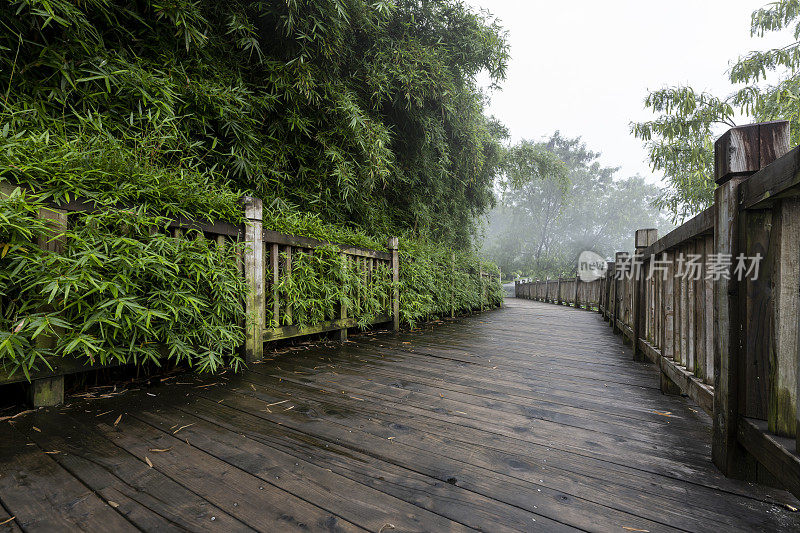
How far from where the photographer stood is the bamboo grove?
1.39m

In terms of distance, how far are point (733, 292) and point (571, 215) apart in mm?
30714

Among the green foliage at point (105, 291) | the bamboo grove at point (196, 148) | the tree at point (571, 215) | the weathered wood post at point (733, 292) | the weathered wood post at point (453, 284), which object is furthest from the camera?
the tree at point (571, 215)

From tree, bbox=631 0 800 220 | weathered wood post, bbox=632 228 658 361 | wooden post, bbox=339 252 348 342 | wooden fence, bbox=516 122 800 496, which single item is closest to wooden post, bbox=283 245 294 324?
wooden post, bbox=339 252 348 342

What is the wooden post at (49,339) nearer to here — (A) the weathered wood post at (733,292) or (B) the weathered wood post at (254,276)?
(B) the weathered wood post at (254,276)

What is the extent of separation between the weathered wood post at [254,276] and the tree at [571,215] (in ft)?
67.5

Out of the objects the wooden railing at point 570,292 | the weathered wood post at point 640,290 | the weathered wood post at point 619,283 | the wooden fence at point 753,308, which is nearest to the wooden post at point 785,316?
the wooden fence at point 753,308

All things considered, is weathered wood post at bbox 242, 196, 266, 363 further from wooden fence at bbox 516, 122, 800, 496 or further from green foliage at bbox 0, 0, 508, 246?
wooden fence at bbox 516, 122, 800, 496

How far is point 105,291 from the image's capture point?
1.46 metres

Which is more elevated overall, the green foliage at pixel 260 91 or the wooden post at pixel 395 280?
the green foliage at pixel 260 91

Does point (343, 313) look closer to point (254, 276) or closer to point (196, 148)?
point (254, 276)

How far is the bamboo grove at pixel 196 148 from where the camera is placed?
1386 millimetres

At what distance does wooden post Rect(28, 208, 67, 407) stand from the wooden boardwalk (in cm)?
6

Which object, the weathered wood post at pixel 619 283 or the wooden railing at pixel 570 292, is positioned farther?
the wooden railing at pixel 570 292

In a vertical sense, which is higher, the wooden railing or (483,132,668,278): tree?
(483,132,668,278): tree
